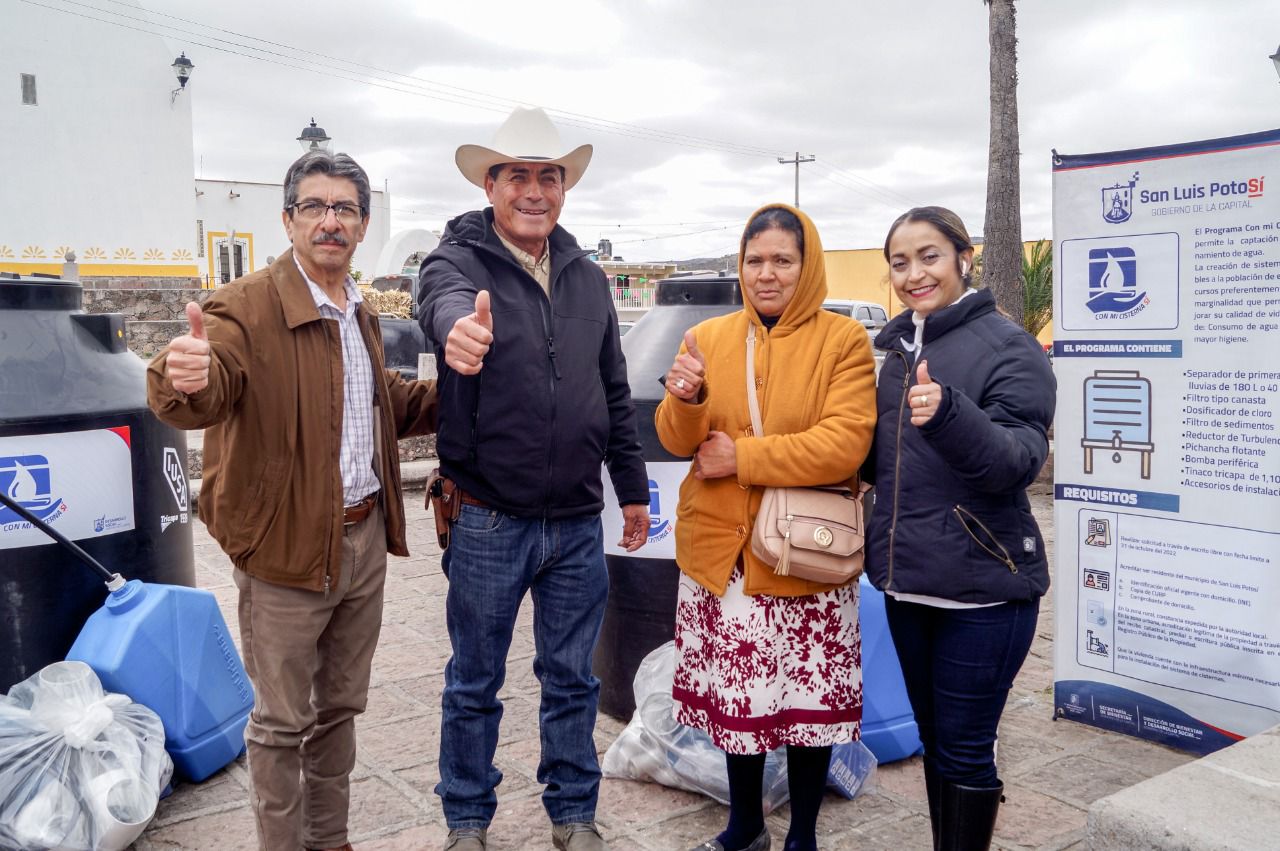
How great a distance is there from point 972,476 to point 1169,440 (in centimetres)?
184

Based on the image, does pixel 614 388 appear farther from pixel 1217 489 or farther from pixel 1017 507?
pixel 1217 489

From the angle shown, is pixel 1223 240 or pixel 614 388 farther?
pixel 1223 240

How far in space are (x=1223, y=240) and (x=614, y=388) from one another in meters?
2.25

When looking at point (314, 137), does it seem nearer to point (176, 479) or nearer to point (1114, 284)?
point (176, 479)

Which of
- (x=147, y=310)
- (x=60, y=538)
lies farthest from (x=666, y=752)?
(x=147, y=310)

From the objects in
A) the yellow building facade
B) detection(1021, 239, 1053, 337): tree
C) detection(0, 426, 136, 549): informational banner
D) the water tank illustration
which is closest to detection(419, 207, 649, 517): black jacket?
detection(0, 426, 136, 549): informational banner

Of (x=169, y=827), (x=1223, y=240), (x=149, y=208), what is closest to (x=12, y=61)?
(x=149, y=208)

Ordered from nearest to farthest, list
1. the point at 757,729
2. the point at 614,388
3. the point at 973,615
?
the point at 973,615
the point at 757,729
the point at 614,388

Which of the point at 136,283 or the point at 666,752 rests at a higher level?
the point at 136,283

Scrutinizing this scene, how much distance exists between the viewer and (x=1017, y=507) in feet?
8.11

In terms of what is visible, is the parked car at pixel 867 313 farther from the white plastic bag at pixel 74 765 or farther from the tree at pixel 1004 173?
the white plastic bag at pixel 74 765

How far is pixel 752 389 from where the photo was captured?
2701 mm

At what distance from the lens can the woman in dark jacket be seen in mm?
2354

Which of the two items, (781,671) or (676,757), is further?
(676,757)
